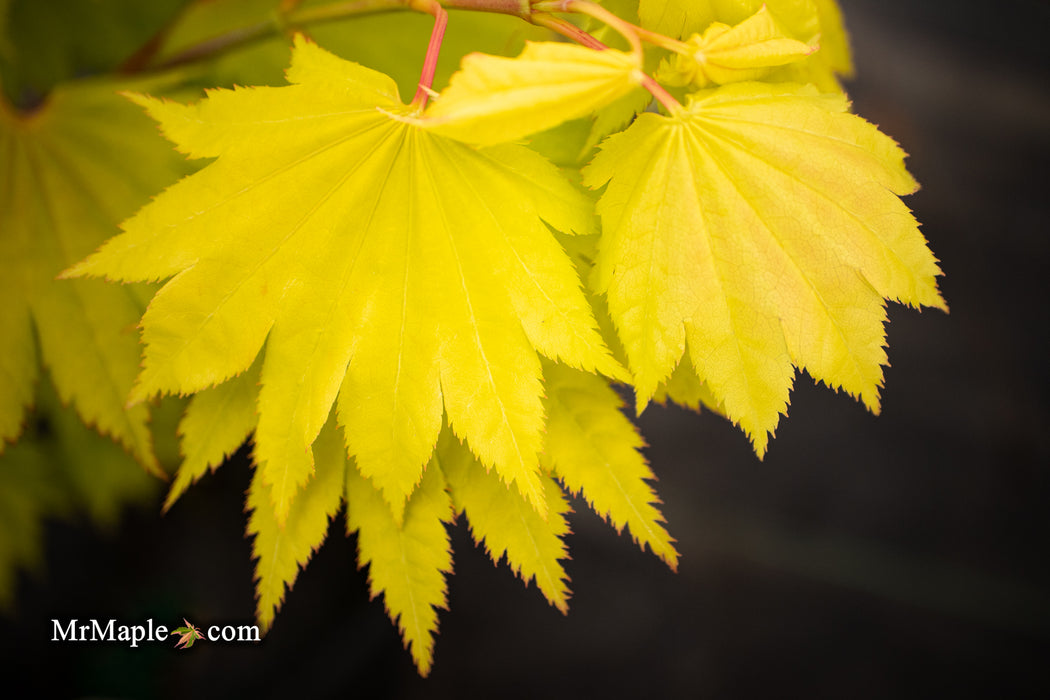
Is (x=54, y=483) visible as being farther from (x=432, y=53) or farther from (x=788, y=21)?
(x=788, y=21)

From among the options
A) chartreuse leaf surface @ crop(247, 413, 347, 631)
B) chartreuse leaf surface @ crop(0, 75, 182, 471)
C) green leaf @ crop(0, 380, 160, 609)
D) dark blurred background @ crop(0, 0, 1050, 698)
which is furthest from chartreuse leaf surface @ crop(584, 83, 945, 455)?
dark blurred background @ crop(0, 0, 1050, 698)

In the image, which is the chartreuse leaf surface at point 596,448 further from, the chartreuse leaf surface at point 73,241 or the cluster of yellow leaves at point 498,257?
the chartreuse leaf surface at point 73,241

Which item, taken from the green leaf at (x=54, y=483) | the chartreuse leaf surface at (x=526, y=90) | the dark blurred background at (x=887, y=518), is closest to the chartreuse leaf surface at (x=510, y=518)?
the chartreuse leaf surface at (x=526, y=90)

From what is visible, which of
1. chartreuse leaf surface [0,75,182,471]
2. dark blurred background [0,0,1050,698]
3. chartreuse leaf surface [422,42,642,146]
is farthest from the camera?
dark blurred background [0,0,1050,698]

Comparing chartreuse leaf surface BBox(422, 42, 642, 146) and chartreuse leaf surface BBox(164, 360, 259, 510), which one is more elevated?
chartreuse leaf surface BBox(422, 42, 642, 146)

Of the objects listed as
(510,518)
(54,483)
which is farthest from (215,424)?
(54,483)

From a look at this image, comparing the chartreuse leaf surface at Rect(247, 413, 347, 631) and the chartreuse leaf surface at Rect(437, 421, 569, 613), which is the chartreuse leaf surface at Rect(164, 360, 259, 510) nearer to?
the chartreuse leaf surface at Rect(247, 413, 347, 631)
